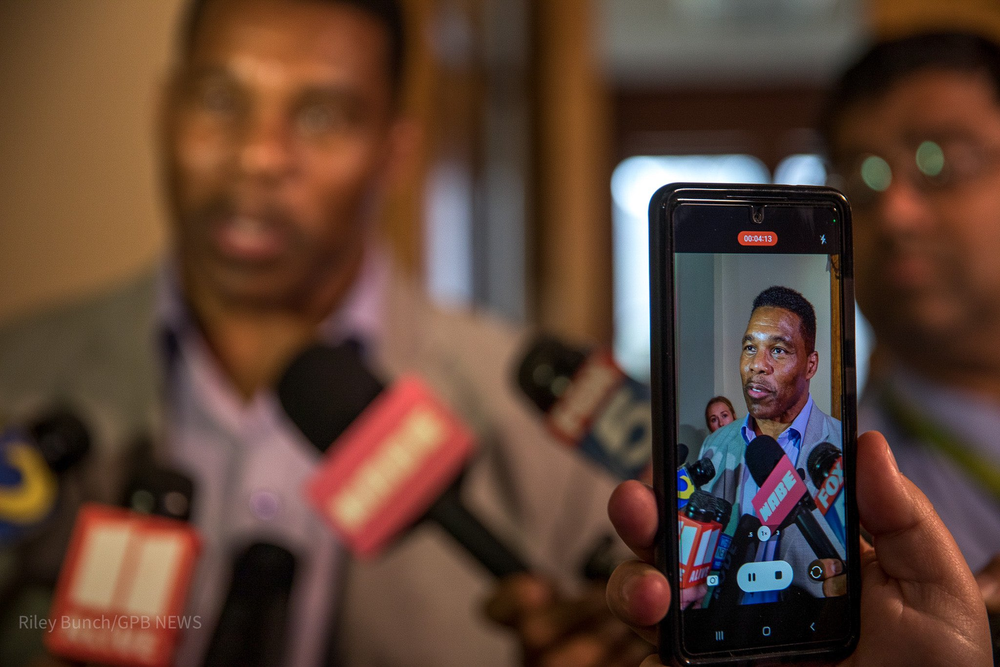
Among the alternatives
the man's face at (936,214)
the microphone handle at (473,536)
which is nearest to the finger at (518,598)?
the microphone handle at (473,536)

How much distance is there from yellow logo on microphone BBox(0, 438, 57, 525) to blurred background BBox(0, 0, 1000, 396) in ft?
0.38

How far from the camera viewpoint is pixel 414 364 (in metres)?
0.80

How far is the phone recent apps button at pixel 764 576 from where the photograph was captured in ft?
1.27

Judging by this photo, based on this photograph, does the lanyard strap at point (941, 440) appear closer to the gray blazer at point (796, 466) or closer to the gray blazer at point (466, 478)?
the gray blazer at point (466, 478)

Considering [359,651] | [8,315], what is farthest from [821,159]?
[8,315]

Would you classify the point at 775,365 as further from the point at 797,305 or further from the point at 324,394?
the point at 324,394

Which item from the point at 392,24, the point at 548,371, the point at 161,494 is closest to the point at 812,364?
the point at 548,371

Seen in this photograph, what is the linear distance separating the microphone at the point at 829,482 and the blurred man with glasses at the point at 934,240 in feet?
1.21

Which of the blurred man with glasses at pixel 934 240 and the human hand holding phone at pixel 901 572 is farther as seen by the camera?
the blurred man with glasses at pixel 934 240

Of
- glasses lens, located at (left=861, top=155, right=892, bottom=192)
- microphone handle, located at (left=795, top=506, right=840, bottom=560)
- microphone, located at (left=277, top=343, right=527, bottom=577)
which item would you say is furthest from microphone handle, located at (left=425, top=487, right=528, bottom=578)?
glasses lens, located at (left=861, top=155, right=892, bottom=192)

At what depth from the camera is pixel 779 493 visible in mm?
391

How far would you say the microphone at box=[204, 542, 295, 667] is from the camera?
0.53 metres

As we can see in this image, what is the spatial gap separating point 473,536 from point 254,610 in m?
0.17

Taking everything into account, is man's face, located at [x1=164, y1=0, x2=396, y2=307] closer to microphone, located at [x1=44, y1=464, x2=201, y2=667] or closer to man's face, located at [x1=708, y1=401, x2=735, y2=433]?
microphone, located at [x1=44, y1=464, x2=201, y2=667]
